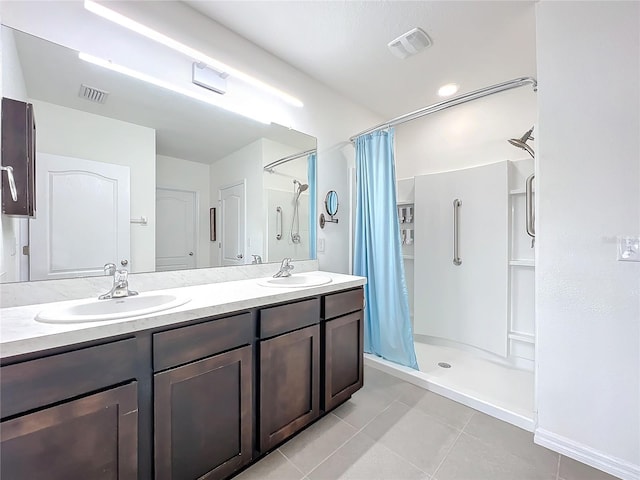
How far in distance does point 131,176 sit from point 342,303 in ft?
4.62

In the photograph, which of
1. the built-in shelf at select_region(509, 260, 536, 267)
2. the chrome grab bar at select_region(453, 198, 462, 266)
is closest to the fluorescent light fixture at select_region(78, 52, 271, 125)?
the chrome grab bar at select_region(453, 198, 462, 266)

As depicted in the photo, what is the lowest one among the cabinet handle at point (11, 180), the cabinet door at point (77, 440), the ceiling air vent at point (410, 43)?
the cabinet door at point (77, 440)

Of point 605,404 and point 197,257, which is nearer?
point 605,404

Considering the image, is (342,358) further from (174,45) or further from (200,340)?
(174,45)

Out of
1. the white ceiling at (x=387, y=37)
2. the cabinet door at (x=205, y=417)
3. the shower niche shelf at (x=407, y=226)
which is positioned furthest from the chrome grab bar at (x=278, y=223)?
the shower niche shelf at (x=407, y=226)

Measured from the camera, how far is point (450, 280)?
9.23 ft

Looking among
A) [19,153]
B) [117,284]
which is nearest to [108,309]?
[117,284]

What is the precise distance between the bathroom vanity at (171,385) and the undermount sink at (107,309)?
37 mm

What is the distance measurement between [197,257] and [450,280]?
2376mm

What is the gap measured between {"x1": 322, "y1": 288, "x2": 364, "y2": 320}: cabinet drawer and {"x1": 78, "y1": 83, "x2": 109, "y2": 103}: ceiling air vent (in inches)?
62.2

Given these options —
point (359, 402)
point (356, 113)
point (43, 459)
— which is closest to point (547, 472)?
point (359, 402)

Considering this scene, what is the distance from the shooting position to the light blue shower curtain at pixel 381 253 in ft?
7.67

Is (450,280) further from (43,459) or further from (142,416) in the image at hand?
(43,459)

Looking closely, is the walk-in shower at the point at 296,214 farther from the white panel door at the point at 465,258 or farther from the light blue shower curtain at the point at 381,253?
the white panel door at the point at 465,258
